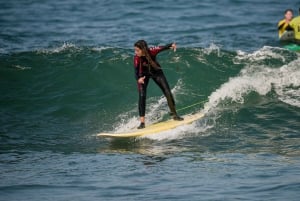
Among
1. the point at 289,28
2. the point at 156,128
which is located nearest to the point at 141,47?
the point at 156,128

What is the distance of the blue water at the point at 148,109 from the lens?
8625 mm

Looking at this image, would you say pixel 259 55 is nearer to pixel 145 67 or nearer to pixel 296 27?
pixel 296 27

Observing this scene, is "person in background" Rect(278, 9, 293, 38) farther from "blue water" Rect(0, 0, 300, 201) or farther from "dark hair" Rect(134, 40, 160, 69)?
"dark hair" Rect(134, 40, 160, 69)

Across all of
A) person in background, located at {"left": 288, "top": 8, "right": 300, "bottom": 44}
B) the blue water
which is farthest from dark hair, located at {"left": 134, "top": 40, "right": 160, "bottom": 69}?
person in background, located at {"left": 288, "top": 8, "right": 300, "bottom": 44}

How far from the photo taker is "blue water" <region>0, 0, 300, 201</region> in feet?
28.3

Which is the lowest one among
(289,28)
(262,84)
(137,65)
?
(262,84)

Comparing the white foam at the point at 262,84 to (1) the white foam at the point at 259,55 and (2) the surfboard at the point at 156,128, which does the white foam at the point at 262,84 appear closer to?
(1) the white foam at the point at 259,55

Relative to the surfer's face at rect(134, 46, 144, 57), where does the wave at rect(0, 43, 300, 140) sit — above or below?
below

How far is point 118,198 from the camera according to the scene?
796 cm

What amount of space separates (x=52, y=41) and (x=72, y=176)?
39.5 ft

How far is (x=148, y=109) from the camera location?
45.0 feet

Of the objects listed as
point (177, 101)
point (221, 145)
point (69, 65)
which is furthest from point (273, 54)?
point (221, 145)

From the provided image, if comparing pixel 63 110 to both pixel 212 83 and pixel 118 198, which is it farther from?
pixel 118 198

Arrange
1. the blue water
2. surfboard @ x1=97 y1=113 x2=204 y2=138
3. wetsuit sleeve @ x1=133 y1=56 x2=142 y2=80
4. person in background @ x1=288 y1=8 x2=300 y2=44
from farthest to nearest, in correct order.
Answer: person in background @ x1=288 y1=8 x2=300 y2=44 < surfboard @ x1=97 y1=113 x2=204 y2=138 < wetsuit sleeve @ x1=133 y1=56 x2=142 y2=80 < the blue water
